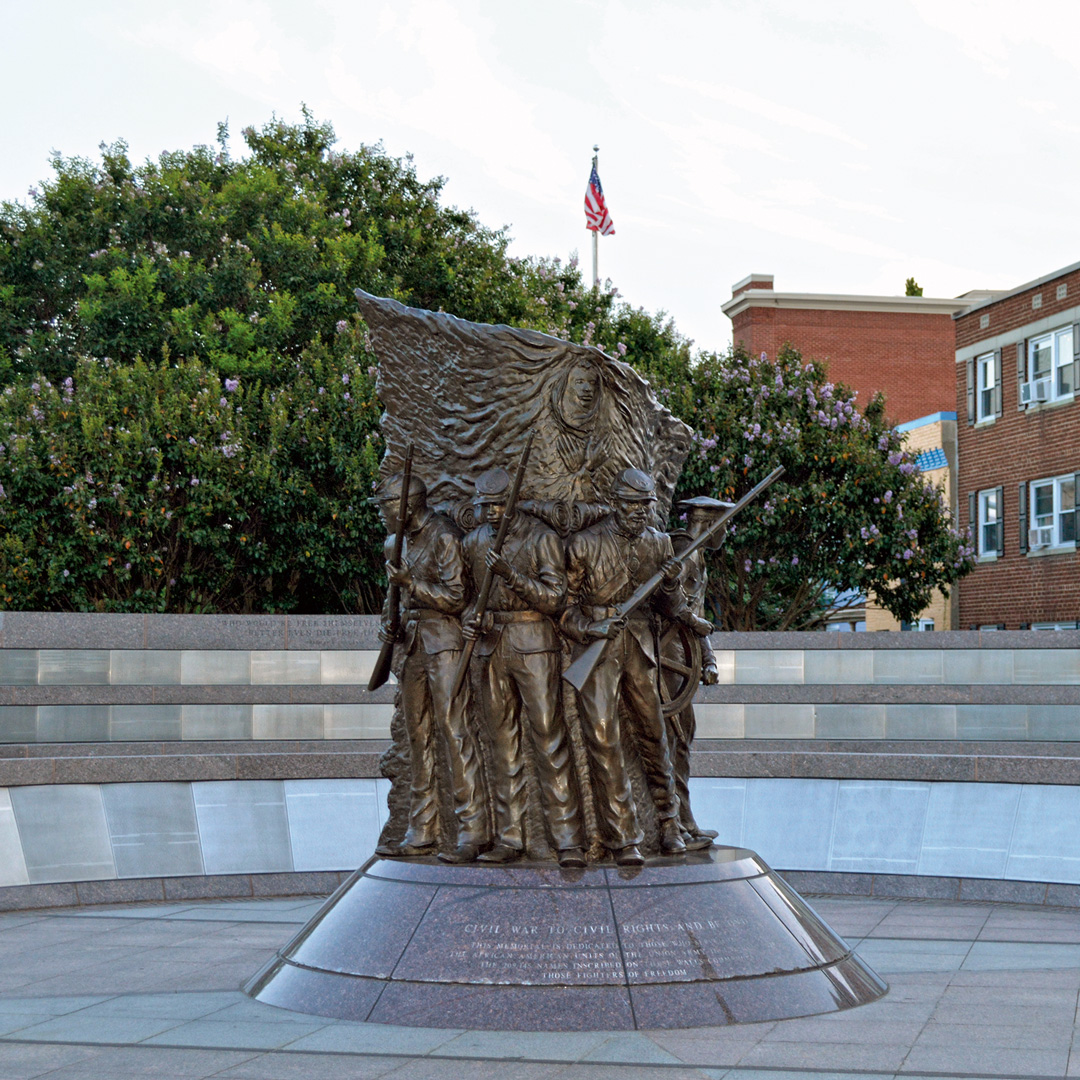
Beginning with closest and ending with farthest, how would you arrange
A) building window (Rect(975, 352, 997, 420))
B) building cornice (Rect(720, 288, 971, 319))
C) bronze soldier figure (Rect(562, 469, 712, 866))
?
bronze soldier figure (Rect(562, 469, 712, 866))
building window (Rect(975, 352, 997, 420))
building cornice (Rect(720, 288, 971, 319))

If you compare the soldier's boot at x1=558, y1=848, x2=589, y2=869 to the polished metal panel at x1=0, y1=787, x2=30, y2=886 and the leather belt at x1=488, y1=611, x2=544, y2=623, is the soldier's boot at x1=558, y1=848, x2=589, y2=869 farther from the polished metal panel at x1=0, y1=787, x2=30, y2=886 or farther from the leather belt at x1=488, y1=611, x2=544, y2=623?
the polished metal panel at x1=0, y1=787, x2=30, y2=886

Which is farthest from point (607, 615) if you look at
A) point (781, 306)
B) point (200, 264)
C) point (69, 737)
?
point (781, 306)

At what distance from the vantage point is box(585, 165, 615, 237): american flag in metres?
32.1

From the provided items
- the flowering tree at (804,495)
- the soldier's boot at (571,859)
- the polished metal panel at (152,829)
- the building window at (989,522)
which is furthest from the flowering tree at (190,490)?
the building window at (989,522)

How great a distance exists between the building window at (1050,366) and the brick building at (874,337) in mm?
14190

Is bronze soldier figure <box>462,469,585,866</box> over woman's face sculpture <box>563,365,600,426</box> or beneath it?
beneath

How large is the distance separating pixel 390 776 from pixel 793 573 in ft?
51.0

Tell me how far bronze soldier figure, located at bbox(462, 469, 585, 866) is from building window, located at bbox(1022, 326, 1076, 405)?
1014 inches

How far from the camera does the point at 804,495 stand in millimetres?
23547

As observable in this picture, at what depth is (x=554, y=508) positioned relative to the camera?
9000 millimetres

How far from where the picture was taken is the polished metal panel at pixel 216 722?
1564 cm

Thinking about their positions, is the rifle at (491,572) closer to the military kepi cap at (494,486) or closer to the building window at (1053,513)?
the military kepi cap at (494,486)

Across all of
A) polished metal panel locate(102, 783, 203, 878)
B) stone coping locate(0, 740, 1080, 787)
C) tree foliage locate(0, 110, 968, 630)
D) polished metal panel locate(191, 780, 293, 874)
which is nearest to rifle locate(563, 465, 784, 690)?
stone coping locate(0, 740, 1080, 787)

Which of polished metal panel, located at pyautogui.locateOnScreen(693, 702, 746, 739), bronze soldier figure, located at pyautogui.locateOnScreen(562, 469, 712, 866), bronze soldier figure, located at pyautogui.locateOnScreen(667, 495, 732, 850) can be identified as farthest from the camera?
polished metal panel, located at pyautogui.locateOnScreen(693, 702, 746, 739)
